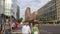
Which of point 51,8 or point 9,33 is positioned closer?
point 9,33

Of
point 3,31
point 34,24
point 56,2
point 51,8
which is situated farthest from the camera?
point 51,8

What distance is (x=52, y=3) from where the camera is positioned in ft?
216

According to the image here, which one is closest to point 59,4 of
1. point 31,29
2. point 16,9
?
point 16,9

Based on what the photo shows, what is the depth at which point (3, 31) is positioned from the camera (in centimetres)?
688

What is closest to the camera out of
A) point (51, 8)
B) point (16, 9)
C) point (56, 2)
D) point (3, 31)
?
point (3, 31)

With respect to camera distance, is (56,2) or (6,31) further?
(56,2)

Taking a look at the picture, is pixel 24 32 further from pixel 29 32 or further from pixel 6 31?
pixel 6 31

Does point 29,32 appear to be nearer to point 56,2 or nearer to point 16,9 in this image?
point 16,9

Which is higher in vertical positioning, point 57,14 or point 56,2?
point 56,2

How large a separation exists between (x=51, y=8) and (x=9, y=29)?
202 feet

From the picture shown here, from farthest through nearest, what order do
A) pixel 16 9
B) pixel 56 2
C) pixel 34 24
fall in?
pixel 56 2, pixel 16 9, pixel 34 24

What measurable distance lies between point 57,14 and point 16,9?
1948 inches

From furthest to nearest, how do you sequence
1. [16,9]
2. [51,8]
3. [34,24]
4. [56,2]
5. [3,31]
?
[51,8] < [56,2] < [16,9] < [34,24] < [3,31]

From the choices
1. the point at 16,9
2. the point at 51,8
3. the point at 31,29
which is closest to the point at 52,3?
the point at 51,8
